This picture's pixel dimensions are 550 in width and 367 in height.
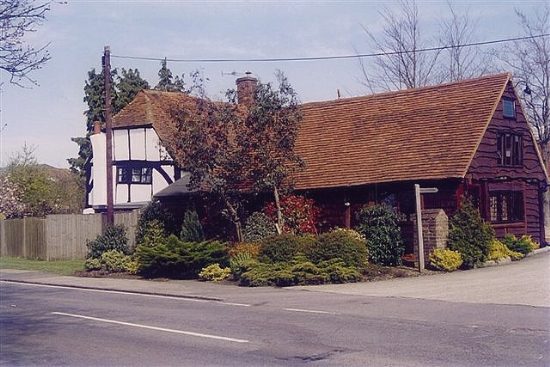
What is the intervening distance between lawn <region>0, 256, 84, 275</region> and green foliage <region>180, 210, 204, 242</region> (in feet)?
15.4

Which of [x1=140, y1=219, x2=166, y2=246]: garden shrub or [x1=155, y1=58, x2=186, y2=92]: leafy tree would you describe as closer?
[x1=140, y1=219, x2=166, y2=246]: garden shrub

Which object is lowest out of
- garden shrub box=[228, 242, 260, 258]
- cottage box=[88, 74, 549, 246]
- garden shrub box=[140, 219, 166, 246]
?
garden shrub box=[228, 242, 260, 258]

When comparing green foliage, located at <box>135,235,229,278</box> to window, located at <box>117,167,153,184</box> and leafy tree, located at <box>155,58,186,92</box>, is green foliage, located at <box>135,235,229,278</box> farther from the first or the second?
leafy tree, located at <box>155,58,186,92</box>

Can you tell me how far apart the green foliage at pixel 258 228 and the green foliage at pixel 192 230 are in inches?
69.6

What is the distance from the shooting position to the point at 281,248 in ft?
74.7

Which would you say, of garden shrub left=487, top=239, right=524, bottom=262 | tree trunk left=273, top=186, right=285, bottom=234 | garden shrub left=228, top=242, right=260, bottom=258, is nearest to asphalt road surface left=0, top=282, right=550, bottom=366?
garden shrub left=228, top=242, right=260, bottom=258

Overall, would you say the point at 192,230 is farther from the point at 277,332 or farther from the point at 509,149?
the point at 277,332

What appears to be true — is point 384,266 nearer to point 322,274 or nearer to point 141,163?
point 322,274

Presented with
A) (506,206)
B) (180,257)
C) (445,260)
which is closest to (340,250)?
(445,260)

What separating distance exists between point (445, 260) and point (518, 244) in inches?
240

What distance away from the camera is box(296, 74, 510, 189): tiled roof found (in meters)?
26.5

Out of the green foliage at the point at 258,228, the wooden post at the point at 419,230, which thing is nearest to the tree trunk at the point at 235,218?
the green foliage at the point at 258,228

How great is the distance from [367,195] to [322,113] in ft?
22.4

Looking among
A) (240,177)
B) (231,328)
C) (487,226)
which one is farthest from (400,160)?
(231,328)
